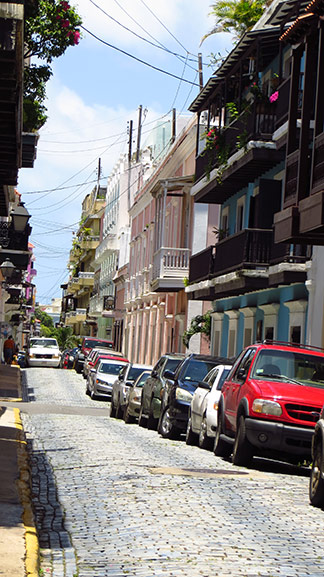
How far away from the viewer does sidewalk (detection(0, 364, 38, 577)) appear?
275 inches

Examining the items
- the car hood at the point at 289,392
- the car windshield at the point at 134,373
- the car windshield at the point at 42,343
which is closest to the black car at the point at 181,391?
the car hood at the point at 289,392

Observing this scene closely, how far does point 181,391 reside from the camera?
20000 millimetres

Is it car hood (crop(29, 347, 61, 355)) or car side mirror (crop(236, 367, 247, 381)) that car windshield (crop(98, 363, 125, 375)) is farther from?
car hood (crop(29, 347, 61, 355))

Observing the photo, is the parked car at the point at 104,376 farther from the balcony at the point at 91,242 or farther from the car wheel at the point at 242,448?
the balcony at the point at 91,242

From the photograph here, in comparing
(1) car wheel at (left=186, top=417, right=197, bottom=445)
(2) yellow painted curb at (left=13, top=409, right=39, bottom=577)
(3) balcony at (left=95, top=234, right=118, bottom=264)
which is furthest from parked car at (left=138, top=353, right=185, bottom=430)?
(3) balcony at (left=95, top=234, right=118, bottom=264)

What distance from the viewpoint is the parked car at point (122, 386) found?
28064 millimetres

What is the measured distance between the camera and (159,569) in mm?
7098

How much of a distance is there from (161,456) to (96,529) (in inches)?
268

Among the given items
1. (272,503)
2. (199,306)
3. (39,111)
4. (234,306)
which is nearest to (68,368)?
(199,306)

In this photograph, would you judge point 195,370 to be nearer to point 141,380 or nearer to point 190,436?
→ point 190,436

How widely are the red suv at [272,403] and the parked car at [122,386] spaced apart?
12047 mm

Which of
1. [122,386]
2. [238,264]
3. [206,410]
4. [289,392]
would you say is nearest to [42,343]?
[122,386]

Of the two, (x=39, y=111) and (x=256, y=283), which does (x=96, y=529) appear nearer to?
(x=39, y=111)

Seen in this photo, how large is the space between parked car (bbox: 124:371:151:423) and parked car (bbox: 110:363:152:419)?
1052mm
